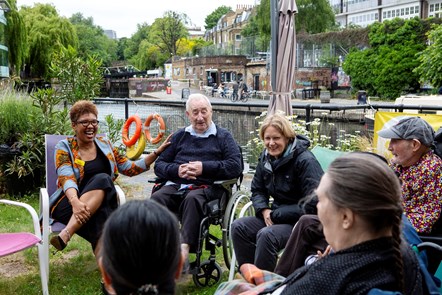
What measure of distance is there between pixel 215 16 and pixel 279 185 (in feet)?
363

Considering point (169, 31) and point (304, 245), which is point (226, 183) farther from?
point (169, 31)

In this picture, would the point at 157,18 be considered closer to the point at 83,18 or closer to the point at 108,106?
the point at 83,18

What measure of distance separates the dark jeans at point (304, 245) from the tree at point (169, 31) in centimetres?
7640

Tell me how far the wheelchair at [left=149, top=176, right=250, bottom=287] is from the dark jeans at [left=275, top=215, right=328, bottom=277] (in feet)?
3.47

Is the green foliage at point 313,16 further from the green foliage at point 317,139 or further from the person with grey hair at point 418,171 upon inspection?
the person with grey hair at point 418,171

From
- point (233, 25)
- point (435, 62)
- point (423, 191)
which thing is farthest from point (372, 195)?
point (233, 25)

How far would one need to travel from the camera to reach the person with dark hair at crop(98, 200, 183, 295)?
4.57 feet

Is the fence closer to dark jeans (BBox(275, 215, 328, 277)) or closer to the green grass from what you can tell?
the green grass

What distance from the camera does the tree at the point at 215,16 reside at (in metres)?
111

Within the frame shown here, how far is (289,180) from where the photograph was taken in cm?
357

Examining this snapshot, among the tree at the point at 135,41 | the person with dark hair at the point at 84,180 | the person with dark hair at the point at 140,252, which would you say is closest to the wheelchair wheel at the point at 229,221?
the person with dark hair at the point at 84,180

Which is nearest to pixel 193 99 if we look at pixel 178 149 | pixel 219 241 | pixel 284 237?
pixel 178 149

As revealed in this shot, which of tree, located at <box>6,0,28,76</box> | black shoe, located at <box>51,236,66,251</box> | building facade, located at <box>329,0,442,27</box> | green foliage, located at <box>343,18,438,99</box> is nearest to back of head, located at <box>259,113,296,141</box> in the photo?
black shoe, located at <box>51,236,66,251</box>

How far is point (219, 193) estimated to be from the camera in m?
4.11
